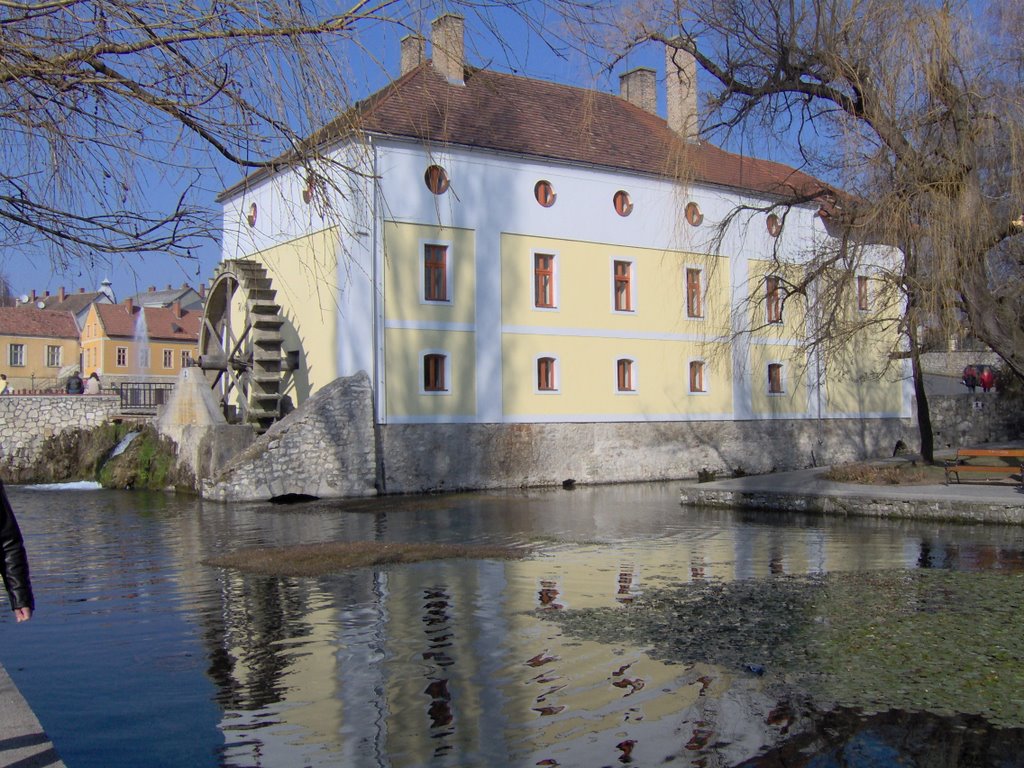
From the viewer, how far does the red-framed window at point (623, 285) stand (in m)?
27.3

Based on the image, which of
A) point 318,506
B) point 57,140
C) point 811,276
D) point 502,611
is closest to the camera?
point 57,140

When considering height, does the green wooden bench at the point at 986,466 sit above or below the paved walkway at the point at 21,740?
above

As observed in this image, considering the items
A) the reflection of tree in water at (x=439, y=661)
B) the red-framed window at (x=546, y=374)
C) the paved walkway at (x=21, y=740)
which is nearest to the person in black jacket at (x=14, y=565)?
the paved walkway at (x=21, y=740)

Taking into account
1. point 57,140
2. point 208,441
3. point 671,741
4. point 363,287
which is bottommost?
point 671,741

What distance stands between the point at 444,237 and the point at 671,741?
19752 mm

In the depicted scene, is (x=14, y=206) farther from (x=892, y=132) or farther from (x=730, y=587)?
(x=892, y=132)

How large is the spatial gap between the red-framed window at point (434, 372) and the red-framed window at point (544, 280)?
3124 millimetres

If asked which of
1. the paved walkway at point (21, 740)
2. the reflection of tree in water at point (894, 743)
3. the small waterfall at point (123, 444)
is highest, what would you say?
the small waterfall at point (123, 444)

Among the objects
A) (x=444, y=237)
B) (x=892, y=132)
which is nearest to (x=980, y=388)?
(x=444, y=237)

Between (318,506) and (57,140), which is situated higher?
(57,140)

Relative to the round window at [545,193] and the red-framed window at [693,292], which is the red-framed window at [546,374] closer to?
the round window at [545,193]

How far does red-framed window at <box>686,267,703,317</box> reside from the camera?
94.5 ft

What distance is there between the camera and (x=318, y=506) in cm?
2022

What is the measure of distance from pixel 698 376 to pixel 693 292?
2.35 meters
